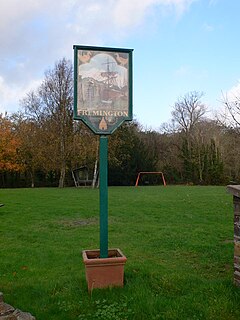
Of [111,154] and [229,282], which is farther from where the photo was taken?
[111,154]

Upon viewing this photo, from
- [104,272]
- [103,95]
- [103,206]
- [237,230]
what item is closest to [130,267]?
[104,272]

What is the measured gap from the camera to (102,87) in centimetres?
439

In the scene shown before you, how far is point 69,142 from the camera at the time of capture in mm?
27203

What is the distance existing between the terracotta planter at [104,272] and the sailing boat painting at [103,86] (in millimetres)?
1630

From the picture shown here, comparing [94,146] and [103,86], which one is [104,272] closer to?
[103,86]

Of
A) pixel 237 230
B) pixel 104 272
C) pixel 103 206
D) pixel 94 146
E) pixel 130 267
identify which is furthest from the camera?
pixel 94 146

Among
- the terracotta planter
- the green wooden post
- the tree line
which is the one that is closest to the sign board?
the green wooden post

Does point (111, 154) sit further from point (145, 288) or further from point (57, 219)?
point (145, 288)

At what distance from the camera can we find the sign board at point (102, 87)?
4324 millimetres

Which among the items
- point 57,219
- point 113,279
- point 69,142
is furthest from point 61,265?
point 69,142

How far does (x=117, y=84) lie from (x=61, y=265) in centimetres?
292

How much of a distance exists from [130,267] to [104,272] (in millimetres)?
999

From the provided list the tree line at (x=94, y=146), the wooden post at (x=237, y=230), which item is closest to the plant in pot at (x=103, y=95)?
the wooden post at (x=237, y=230)

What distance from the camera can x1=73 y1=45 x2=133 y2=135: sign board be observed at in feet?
14.2
